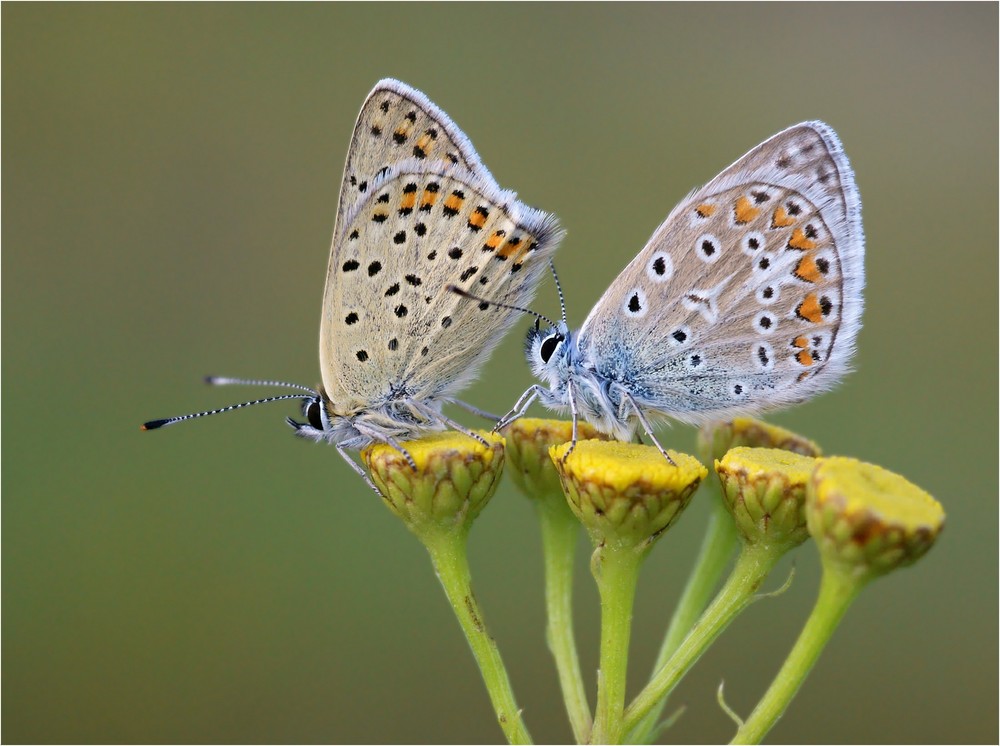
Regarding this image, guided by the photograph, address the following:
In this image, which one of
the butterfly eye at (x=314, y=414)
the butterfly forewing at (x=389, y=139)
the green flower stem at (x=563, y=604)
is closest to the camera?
the green flower stem at (x=563, y=604)

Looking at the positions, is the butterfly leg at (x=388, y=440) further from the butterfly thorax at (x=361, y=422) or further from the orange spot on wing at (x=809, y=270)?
the orange spot on wing at (x=809, y=270)

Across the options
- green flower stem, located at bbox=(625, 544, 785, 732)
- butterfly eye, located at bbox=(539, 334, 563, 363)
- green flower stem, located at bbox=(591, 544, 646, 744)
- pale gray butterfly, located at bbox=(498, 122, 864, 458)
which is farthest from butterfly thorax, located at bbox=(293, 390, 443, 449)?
green flower stem, located at bbox=(625, 544, 785, 732)

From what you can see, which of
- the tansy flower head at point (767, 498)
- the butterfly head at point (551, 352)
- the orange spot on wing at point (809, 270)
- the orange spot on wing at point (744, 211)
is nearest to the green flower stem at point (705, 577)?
the tansy flower head at point (767, 498)

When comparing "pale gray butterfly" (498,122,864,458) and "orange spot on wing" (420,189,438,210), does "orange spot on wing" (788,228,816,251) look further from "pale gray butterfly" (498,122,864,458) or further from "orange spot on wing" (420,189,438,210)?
"orange spot on wing" (420,189,438,210)

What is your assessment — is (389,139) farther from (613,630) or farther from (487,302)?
(613,630)

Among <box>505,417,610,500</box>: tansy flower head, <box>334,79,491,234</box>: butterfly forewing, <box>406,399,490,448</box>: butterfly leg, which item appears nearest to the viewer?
<box>406,399,490,448</box>: butterfly leg

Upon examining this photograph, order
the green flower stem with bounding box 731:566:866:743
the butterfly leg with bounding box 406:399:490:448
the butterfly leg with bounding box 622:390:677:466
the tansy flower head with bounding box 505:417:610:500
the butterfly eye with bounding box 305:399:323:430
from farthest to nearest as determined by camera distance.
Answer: the butterfly eye with bounding box 305:399:323:430, the tansy flower head with bounding box 505:417:610:500, the butterfly leg with bounding box 406:399:490:448, the butterfly leg with bounding box 622:390:677:466, the green flower stem with bounding box 731:566:866:743
